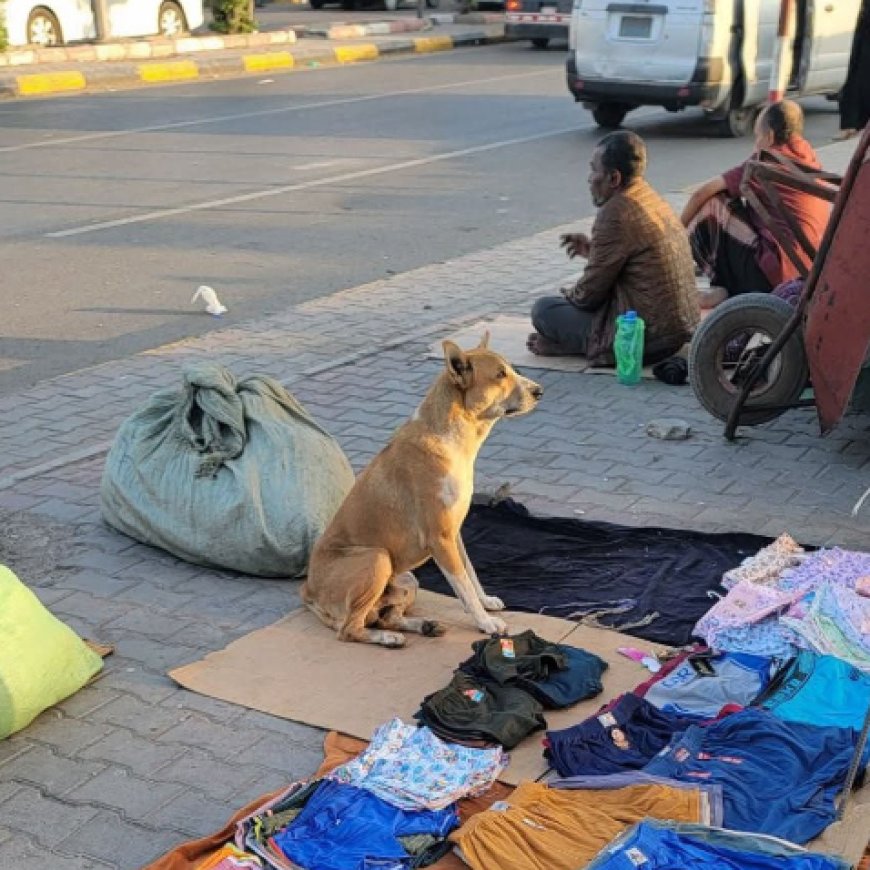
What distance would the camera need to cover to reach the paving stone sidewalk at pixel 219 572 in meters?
4.09

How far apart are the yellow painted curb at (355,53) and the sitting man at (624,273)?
1911 cm

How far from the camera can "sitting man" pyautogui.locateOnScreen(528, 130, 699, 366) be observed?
7.75 metres

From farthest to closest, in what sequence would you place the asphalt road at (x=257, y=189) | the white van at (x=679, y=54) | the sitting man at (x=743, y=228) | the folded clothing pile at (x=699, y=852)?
the white van at (x=679, y=54) < the asphalt road at (x=257, y=189) < the sitting man at (x=743, y=228) < the folded clothing pile at (x=699, y=852)

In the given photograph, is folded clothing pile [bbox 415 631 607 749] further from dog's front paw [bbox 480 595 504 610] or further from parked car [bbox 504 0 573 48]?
parked car [bbox 504 0 573 48]

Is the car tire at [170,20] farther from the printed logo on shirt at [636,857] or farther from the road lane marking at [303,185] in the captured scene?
the printed logo on shirt at [636,857]

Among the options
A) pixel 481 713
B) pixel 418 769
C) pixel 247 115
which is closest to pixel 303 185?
pixel 247 115

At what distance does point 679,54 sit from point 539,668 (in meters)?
13.5

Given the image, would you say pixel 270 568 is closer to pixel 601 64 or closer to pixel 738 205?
pixel 738 205

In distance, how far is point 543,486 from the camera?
21.4ft

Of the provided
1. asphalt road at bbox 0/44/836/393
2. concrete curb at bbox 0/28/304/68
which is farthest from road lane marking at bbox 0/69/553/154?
concrete curb at bbox 0/28/304/68

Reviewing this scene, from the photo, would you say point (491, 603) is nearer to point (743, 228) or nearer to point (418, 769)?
point (418, 769)

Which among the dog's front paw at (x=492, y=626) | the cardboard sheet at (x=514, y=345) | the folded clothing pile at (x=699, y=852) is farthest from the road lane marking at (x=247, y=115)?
the folded clothing pile at (x=699, y=852)

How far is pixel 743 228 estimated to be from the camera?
8602 mm

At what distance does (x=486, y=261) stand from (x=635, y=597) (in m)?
6.10
